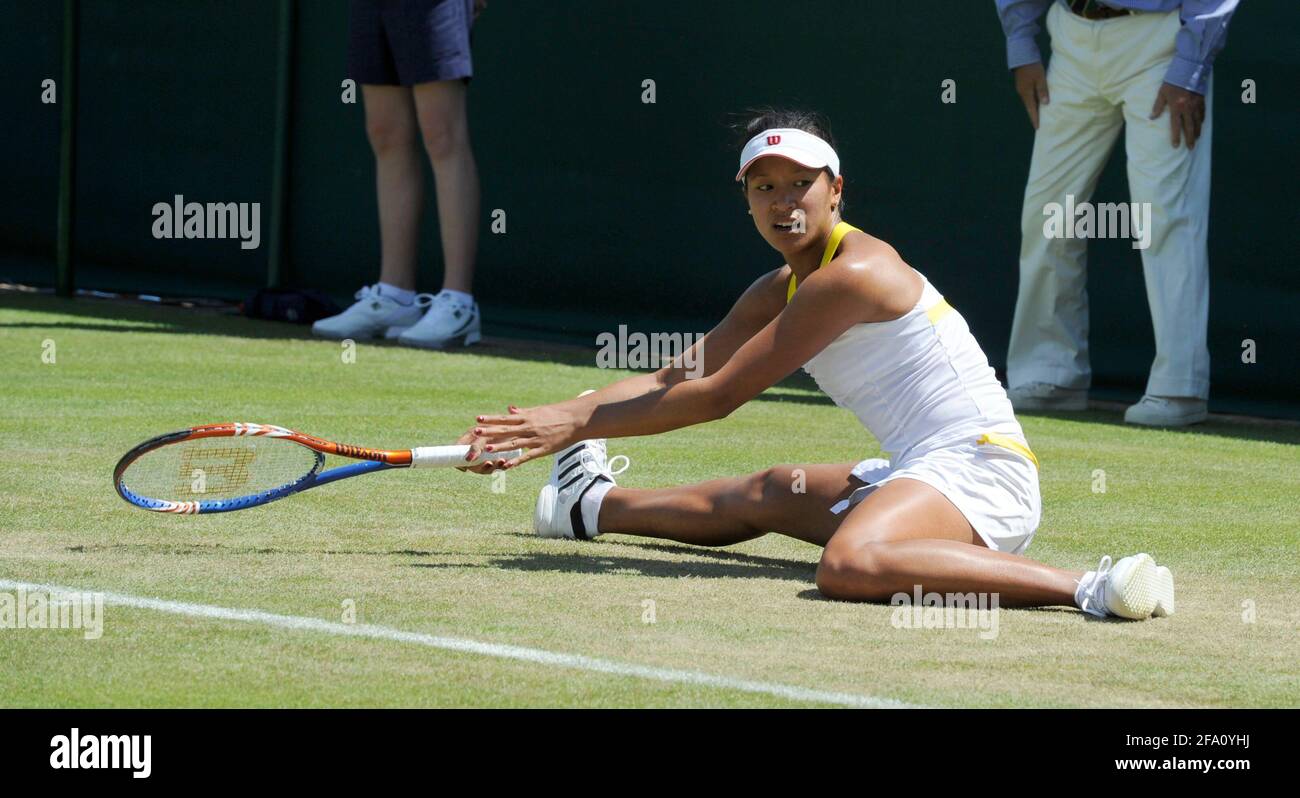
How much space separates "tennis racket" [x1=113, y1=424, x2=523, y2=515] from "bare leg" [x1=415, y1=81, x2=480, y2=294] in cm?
475

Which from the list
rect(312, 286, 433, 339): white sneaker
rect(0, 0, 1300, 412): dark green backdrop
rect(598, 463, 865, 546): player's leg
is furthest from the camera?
rect(312, 286, 433, 339): white sneaker

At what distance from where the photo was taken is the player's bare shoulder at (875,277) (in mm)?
4582

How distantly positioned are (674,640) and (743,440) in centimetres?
334

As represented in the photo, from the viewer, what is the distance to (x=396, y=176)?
9.99m

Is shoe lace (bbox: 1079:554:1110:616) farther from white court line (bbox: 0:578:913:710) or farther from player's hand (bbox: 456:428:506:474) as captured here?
player's hand (bbox: 456:428:506:474)

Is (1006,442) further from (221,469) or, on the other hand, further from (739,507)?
(221,469)

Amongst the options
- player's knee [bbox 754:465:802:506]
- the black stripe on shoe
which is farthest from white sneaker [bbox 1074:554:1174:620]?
the black stripe on shoe

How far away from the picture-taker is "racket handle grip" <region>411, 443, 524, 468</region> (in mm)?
4570

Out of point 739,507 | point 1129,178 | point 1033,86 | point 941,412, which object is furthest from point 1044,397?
point 941,412

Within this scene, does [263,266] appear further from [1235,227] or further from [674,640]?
[674,640]

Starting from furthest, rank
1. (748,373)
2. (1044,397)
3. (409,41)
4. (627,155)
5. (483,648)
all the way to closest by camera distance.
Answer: (627,155), (409,41), (1044,397), (748,373), (483,648)

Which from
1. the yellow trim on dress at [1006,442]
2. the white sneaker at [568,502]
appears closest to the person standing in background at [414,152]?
the white sneaker at [568,502]

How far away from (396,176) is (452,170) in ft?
1.41

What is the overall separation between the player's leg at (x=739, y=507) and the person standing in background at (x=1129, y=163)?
11.6 feet
